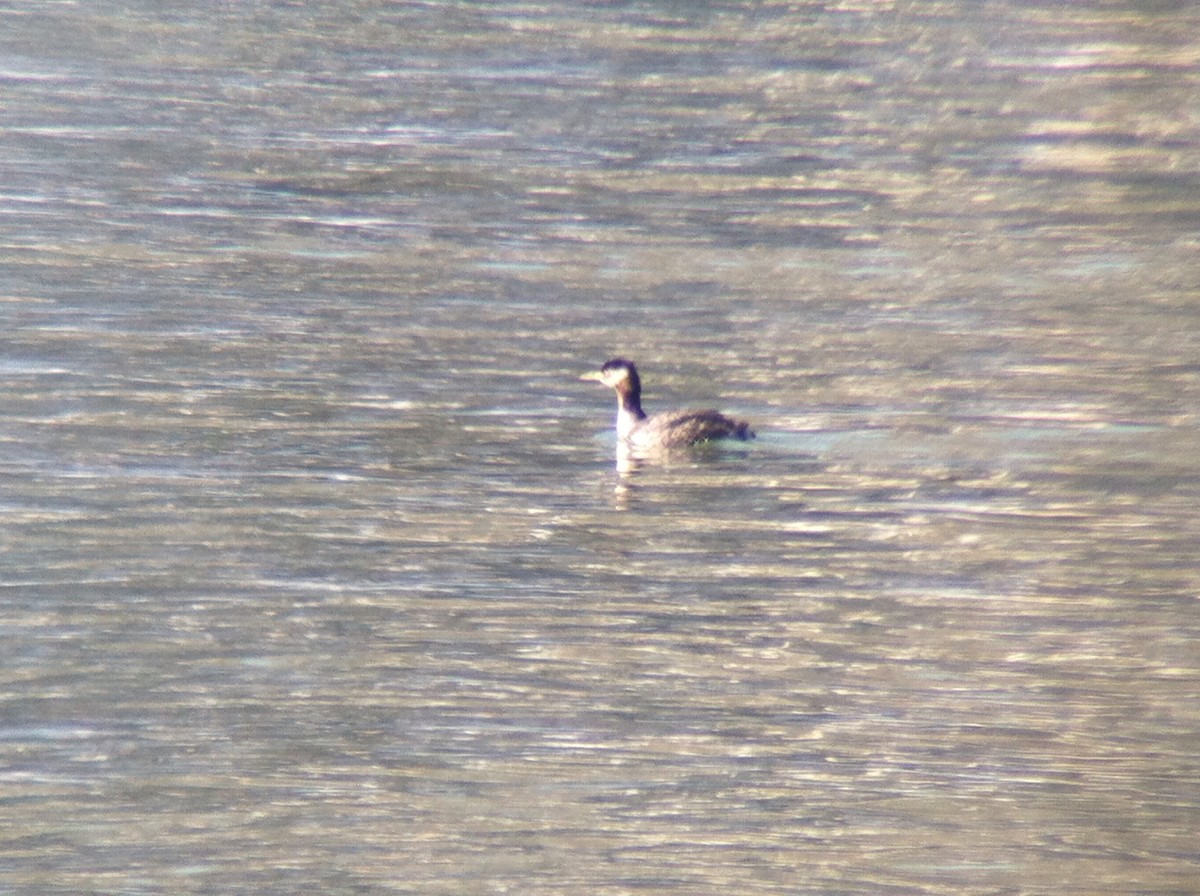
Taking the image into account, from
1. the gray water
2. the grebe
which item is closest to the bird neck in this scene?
the grebe

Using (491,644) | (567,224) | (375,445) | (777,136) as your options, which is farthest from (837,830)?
(777,136)

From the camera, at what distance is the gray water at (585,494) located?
752 centimetres

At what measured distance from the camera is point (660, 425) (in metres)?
12.0

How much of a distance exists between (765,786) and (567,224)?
32.3ft

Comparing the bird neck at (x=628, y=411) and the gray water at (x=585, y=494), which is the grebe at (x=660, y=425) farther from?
the gray water at (x=585, y=494)

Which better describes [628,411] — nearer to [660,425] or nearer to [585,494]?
[660,425]

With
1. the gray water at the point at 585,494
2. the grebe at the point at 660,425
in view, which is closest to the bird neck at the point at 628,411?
the grebe at the point at 660,425

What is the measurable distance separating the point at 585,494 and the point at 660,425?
885 mm

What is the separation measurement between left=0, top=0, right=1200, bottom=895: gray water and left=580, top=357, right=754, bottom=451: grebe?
14 centimetres

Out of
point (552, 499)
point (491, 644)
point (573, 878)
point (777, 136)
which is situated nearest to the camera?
point (573, 878)

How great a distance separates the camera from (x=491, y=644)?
8961 millimetres

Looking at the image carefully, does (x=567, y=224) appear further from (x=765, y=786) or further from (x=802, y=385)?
(x=765, y=786)

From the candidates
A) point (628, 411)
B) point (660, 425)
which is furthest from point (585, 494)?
point (628, 411)

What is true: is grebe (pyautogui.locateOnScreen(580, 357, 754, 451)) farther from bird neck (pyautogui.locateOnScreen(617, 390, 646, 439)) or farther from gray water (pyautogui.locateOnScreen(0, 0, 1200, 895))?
gray water (pyautogui.locateOnScreen(0, 0, 1200, 895))
